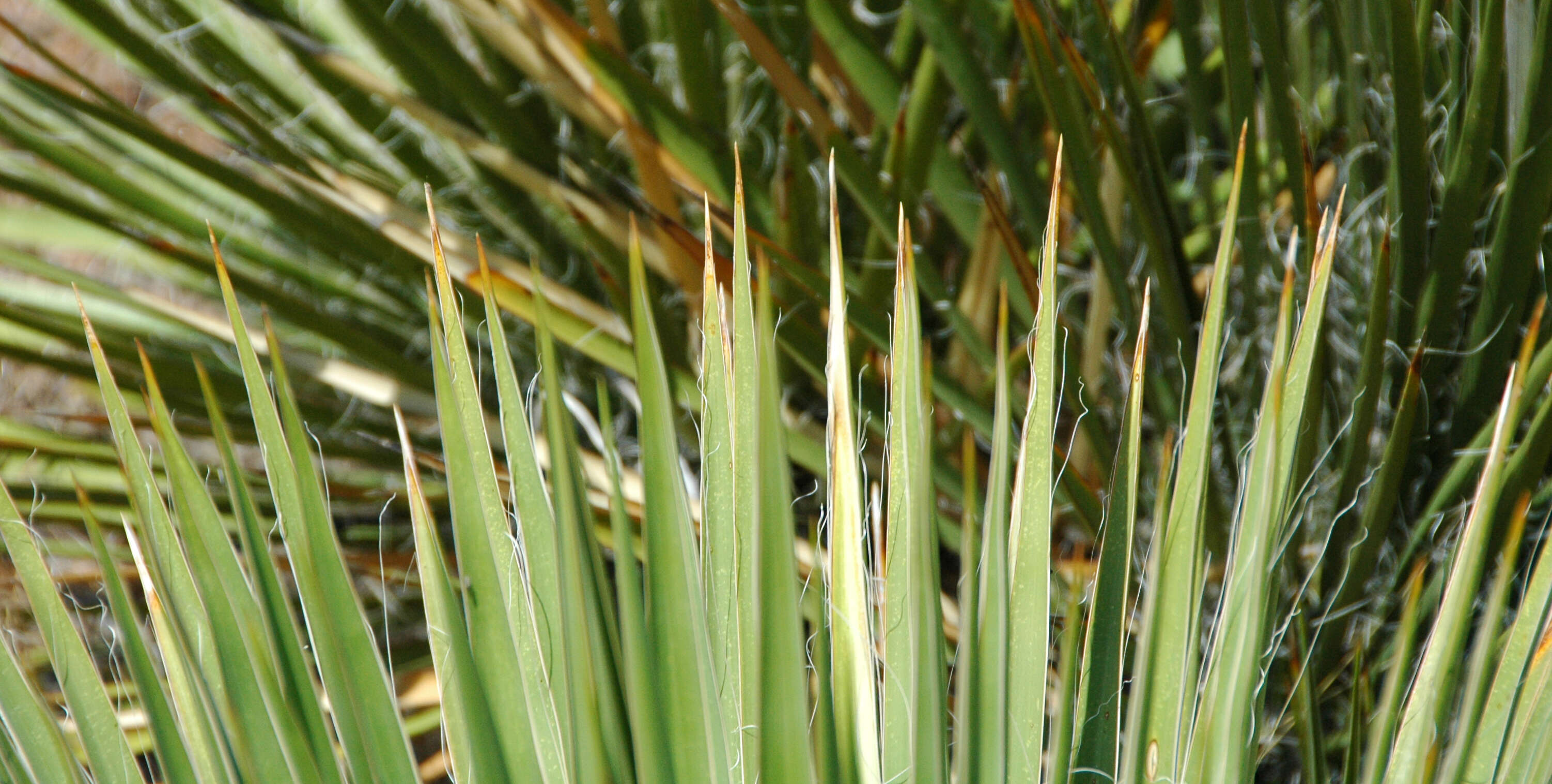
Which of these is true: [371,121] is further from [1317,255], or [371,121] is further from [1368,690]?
[1368,690]

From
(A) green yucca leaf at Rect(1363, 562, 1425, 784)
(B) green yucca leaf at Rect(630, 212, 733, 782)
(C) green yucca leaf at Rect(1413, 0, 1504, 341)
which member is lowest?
(A) green yucca leaf at Rect(1363, 562, 1425, 784)

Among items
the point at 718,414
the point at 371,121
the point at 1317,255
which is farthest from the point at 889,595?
the point at 371,121

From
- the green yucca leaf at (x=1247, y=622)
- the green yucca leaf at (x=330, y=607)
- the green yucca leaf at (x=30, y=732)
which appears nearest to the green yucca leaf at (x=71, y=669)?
the green yucca leaf at (x=30, y=732)

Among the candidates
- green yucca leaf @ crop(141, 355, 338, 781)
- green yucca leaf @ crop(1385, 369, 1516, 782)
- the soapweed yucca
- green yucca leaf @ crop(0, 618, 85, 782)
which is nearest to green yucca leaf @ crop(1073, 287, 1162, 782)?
the soapweed yucca

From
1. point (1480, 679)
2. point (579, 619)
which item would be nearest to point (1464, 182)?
point (1480, 679)

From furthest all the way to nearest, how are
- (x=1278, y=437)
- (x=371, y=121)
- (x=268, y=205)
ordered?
1. (x=371, y=121)
2. (x=268, y=205)
3. (x=1278, y=437)

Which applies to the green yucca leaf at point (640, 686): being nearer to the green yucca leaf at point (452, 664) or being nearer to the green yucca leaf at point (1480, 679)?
the green yucca leaf at point (452, 664)

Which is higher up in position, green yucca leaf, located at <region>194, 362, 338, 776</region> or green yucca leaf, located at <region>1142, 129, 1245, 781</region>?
green yucca leaf, located at <region>194, 362, 338, 776</region>

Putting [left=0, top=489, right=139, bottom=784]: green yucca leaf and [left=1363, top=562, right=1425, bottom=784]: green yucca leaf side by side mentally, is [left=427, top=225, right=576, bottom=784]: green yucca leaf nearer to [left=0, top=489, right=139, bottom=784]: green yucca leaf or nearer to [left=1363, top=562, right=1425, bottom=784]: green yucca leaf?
[left=0, top=489, right=139, bottom=784]: green yucca leaf
